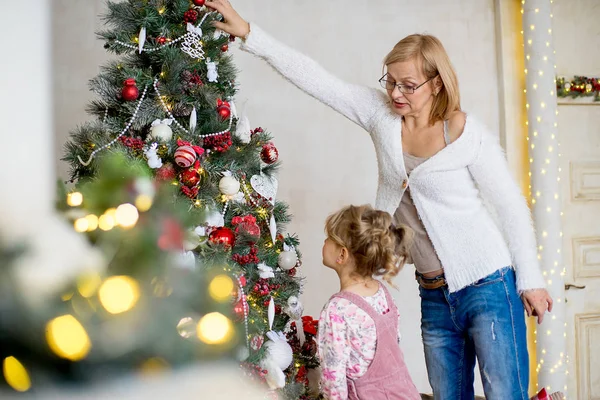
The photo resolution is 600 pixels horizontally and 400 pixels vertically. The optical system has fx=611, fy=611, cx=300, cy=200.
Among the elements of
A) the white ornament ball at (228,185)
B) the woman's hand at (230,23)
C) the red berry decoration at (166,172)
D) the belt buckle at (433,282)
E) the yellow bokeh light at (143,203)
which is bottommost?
the belt buckle at (433,282)

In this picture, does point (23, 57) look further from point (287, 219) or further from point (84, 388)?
point (287, 219)

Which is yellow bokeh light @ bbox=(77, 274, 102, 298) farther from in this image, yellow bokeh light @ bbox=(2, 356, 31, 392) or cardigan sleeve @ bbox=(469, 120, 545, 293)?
cardigan sleeve @ bbox=(469, 120, 545, 293)

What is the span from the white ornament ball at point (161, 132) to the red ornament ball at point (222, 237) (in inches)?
11.2

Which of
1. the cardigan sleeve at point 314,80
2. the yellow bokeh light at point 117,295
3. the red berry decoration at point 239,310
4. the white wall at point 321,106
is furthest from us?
the white wall at point 321,106

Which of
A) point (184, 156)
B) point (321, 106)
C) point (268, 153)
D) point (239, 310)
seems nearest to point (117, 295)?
point (239, 310)

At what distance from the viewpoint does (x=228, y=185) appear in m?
1.71

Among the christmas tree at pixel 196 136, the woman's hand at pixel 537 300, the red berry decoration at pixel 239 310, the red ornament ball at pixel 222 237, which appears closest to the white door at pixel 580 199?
the woman's hand at pixel 537 300

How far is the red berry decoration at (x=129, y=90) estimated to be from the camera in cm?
162

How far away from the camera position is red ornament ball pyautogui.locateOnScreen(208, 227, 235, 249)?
1.60 meters

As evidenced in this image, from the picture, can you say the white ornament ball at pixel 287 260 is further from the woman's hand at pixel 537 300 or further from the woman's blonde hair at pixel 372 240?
the woman's hand at pixel 537 300

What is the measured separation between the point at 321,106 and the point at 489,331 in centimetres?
180

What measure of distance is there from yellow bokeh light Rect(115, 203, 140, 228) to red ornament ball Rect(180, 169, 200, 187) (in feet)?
4.59

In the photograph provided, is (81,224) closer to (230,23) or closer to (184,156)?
(184,156)

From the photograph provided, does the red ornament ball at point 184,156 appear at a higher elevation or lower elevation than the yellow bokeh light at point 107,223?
higher
